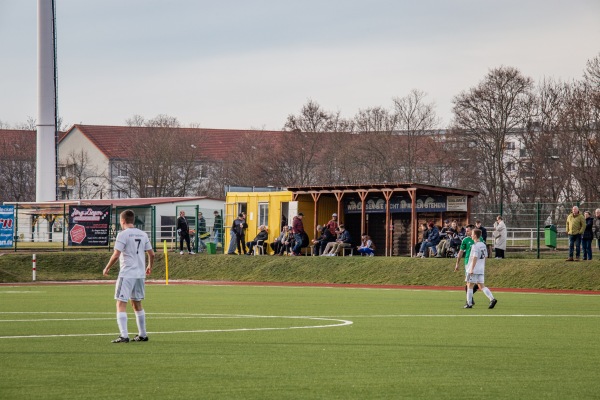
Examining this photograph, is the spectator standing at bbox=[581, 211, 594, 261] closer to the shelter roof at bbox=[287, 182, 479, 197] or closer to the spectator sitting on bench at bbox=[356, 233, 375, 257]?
the shelter roof at bbox=[287, 182, 479, 197]

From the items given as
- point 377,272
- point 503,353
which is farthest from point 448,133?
point 503,353

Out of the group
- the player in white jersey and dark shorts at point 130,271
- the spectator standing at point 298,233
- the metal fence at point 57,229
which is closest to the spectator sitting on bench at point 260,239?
the spectator standing at point 298,233

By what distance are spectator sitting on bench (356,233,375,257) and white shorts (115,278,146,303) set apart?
1126 inches

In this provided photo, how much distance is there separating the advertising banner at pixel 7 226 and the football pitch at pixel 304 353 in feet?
89.2

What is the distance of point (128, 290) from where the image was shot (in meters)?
14.6

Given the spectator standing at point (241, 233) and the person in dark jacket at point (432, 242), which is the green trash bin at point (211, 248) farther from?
the person in dark jacket at point (432, 242)

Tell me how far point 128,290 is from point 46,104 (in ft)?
187

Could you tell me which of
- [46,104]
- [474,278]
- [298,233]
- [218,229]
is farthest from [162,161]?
[474,278]

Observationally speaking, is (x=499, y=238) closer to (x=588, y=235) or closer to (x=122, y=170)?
(x=588, y=235)

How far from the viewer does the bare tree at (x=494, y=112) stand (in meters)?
71.2

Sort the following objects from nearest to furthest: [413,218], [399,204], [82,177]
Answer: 1. [413,218]
2. [399,204]
3. [82,177]

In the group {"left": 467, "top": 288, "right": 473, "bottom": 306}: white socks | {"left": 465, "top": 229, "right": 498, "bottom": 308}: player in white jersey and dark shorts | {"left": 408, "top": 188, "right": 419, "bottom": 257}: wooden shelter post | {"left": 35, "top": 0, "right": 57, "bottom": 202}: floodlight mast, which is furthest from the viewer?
{"left": 35, "top": 0, "right": 57, "bottom": 202}: floodlight mast

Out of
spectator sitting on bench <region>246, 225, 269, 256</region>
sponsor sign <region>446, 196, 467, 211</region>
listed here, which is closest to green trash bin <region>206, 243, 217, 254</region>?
spectator sitting on bench <region>246, 225, 269, 256</region>

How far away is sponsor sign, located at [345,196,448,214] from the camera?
142 ft
